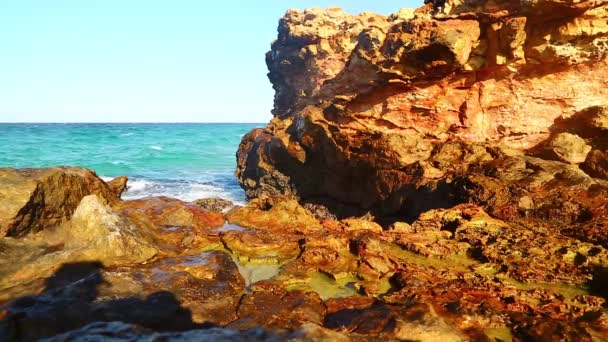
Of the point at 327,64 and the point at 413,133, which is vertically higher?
the point at 327,64

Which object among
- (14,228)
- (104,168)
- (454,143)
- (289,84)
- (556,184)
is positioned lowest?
(104,168)

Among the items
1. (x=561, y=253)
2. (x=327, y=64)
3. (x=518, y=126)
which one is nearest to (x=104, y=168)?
(x=327, y=64)

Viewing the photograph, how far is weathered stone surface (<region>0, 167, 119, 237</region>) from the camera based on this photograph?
662 cm

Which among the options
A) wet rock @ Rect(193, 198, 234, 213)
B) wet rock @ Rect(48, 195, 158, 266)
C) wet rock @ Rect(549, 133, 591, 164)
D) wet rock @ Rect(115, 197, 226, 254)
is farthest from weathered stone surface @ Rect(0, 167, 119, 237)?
wet rock @ Rect(549, 133, 591, 164)

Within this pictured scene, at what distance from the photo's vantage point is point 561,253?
6.68m

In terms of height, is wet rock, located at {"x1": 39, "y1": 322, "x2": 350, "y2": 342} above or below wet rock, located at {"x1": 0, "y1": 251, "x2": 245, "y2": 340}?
above

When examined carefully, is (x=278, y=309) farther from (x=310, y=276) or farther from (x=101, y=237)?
(x=101, y=237)

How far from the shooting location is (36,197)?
7125 millimetres

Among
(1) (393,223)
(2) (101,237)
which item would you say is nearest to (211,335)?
(2) (101,237)

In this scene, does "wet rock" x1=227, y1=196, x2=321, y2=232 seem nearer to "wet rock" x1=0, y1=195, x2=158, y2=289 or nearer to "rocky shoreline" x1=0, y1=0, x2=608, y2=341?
"rocky shoreline" x1=0, y1=0, x2=608, y2=341

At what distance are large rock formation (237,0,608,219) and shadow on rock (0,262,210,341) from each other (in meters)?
7.49

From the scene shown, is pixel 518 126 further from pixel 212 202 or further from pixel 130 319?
pixel 130 319

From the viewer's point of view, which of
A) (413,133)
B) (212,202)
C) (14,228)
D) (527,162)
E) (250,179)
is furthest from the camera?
(250,179)

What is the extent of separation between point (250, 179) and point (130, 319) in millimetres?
16972
